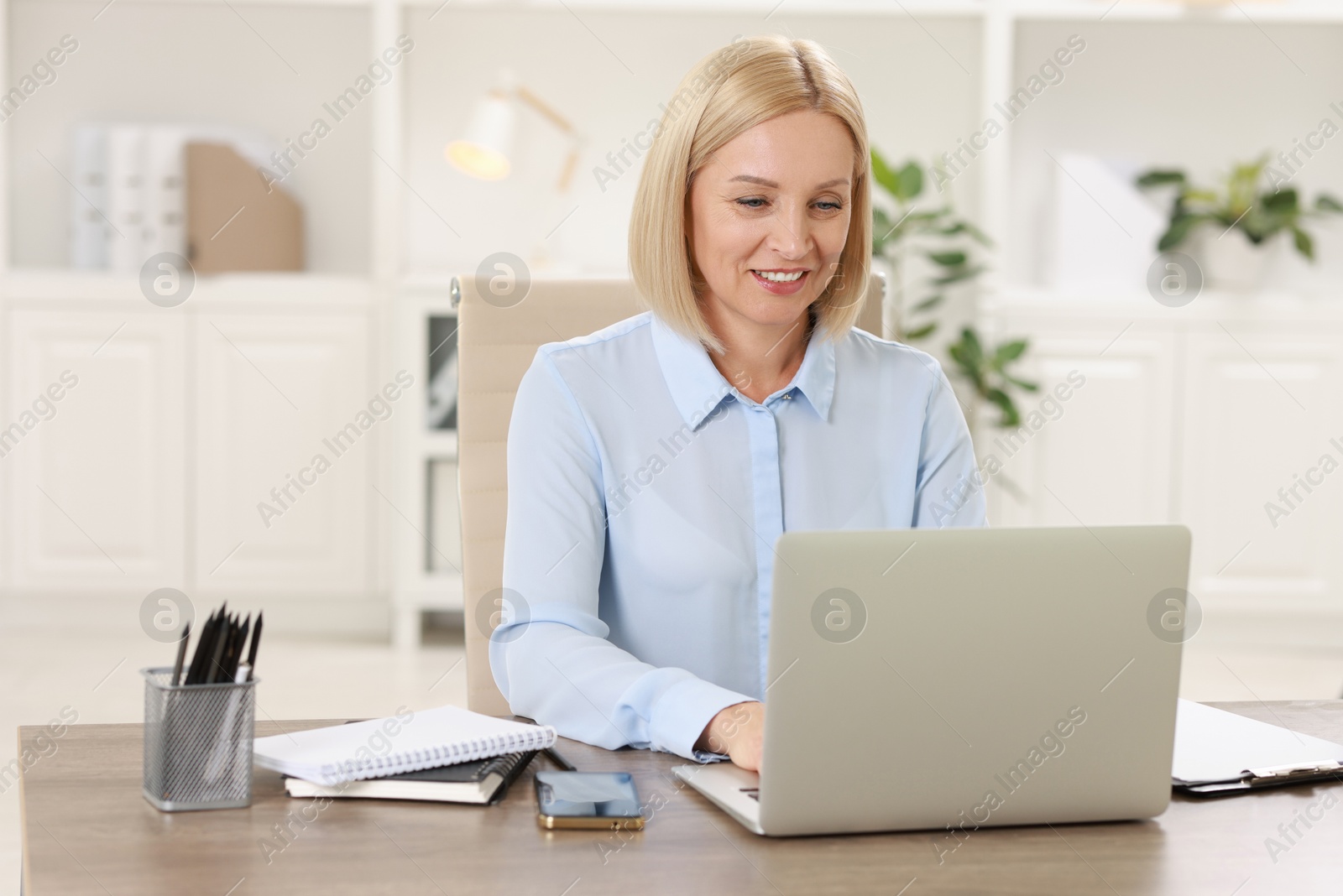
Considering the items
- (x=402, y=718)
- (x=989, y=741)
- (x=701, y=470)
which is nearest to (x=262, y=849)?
(x=402, y=718)

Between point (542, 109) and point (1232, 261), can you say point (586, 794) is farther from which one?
point (1232, 261)

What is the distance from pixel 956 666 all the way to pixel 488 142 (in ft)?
9.65

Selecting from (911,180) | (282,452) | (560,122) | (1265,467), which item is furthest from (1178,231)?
(282,452)

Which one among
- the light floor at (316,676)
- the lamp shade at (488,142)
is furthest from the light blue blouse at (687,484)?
the lamp shade at (488,142)

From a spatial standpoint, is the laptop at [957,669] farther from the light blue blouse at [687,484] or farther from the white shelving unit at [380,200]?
the white shelving unit at [380,200]

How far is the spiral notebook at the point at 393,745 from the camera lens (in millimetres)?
881

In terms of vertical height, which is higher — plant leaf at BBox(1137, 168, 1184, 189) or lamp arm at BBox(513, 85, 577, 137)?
lamp arm at BBox(513, 85, 577, 137)

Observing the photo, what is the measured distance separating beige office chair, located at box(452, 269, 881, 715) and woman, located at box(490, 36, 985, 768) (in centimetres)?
8

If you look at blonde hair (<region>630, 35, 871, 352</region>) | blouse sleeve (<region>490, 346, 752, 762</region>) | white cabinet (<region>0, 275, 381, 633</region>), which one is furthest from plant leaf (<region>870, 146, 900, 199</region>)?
blouse sleeve (<region>490, 346, 752, 762</region>)

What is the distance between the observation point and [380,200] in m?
3.71

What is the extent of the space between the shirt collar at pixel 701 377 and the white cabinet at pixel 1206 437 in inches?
96.8

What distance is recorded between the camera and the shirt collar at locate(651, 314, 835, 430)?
134 centimetres

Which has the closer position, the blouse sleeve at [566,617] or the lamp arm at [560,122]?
the blouse sleeve at [566,617]

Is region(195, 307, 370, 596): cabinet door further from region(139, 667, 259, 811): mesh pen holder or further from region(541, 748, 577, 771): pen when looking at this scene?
region(139, 667, 259, 811): mesh pen holder
